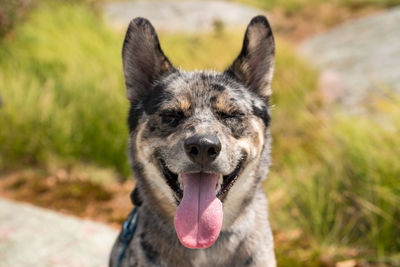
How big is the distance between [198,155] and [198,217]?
0.38m

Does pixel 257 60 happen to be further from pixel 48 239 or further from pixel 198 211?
pixel 48 239

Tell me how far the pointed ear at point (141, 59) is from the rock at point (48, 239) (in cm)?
220

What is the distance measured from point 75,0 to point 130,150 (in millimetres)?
11104

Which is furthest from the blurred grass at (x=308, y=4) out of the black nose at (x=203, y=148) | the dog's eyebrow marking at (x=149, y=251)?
the dog's eyebrow marking at (x=149, y=251)

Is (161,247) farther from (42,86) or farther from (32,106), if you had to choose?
(42,86)

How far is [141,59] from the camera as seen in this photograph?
3.10m

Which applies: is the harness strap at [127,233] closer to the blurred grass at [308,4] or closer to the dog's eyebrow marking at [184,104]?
the dog's eyebrow marking at [184,104]

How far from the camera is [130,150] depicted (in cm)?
300

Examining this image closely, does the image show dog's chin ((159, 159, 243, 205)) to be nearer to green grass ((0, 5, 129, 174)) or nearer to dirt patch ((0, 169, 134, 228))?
dirt patch ((0, 169, 134, 228))

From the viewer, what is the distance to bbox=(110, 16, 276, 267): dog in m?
2.53

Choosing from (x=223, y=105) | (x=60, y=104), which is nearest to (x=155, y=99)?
(x=223, y=105)

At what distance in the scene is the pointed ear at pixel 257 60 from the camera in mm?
2941

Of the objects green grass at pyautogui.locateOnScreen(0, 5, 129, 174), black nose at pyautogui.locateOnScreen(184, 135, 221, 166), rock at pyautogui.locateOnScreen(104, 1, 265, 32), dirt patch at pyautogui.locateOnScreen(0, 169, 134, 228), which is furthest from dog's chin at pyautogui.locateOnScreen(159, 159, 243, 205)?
rock at pyautogui.locateOnScreen(104, 1, 265, 32)

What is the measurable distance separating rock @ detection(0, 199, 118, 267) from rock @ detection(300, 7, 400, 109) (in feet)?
18.3
